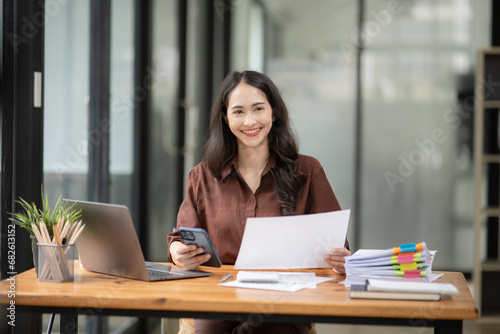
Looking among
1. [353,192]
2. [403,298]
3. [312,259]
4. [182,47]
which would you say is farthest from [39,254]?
[353,192]

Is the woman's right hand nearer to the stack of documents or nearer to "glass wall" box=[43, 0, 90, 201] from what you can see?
the stack of documents

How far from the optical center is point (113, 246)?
1.67 meters

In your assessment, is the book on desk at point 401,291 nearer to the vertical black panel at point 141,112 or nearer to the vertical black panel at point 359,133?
the vertical black panel at point 141,112

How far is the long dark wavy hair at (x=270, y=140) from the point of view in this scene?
2166 mm

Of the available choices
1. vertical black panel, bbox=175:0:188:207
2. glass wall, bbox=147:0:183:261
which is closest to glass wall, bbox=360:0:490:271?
vertical black panel, bbox=175:0:188:207

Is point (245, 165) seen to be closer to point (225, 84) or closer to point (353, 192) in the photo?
point (225, 84)

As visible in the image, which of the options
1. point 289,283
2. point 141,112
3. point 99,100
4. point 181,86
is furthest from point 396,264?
point 181,86

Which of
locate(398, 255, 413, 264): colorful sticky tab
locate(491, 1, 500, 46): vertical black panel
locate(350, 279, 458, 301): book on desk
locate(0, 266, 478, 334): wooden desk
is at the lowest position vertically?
locate(0, 266, 478, 334): wooden desk

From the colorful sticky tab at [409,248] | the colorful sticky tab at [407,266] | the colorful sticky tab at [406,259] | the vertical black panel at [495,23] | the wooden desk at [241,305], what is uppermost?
the vertical black panel at [495,23]

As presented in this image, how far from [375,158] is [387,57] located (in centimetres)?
84

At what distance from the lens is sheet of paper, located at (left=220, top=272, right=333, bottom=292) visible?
1.57 meters

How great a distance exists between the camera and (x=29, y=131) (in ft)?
6.70

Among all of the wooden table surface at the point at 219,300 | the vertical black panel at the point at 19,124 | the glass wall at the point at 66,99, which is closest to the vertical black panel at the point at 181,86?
the glass wall at the point at 66,99

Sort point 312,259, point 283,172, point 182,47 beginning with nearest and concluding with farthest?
point 312,259, point 283,172, point 182,47
